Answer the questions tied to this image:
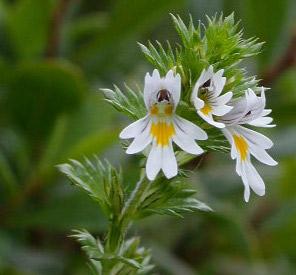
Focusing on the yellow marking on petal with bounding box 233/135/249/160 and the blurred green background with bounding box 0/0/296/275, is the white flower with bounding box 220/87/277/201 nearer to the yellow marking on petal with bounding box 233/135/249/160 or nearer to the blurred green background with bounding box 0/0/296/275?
the yellow marking on petal with bounding box 233/135/249/160

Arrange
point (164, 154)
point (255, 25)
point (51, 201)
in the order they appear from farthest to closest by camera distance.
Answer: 1. point (255, 25)
2. point (51, 201)
3. point (164, 154)

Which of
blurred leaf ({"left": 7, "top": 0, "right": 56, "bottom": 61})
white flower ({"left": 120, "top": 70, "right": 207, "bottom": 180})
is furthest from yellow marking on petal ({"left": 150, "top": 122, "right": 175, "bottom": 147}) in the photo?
blurred leaf ({"left": 7, "top": 0, "right": 56, "bottom": 61})

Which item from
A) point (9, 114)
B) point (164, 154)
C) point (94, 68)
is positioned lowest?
point (164, 154)

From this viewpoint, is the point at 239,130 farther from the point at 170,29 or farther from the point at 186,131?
the point at 170,29

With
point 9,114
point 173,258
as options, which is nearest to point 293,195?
point 173,258

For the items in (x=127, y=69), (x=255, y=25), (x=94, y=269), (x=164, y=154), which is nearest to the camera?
(x=164, y=154)

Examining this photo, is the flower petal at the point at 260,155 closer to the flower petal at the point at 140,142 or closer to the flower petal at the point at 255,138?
the flower petal at the point at 255,138

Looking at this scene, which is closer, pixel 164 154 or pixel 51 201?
pixel 164 154

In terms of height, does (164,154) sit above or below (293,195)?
below

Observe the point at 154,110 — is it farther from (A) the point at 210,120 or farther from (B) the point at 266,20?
(B) the point at 266,20
